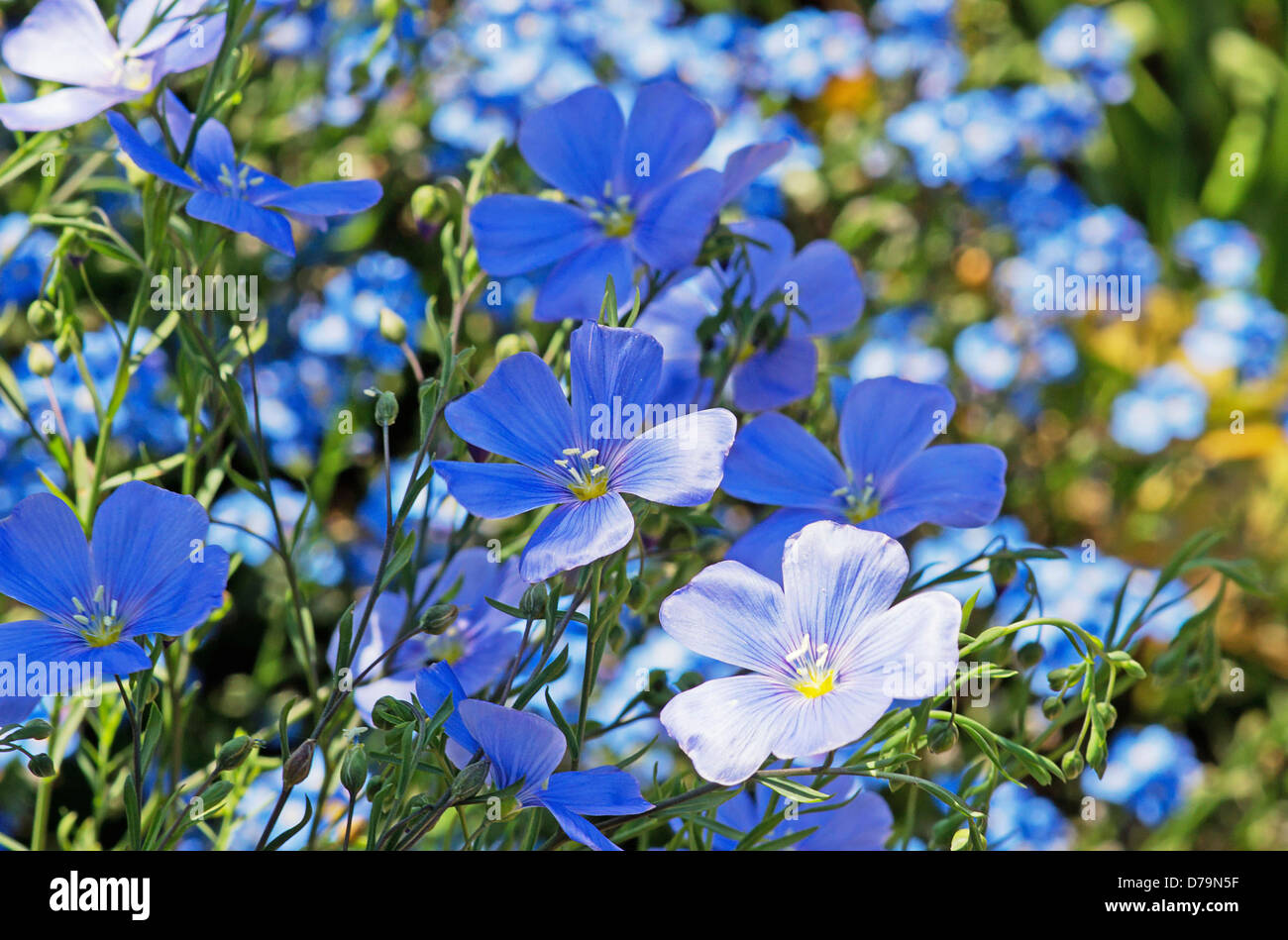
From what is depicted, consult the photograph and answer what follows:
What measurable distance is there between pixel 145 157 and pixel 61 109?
9cm

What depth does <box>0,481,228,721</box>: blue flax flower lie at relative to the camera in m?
0.50

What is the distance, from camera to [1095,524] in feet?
6.50

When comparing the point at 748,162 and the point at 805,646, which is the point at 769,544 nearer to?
the point at 805,646

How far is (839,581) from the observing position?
1.68ft

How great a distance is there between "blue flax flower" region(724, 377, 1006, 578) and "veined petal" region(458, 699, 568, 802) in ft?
0.52

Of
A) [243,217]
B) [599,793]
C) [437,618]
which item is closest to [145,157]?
[243,217]

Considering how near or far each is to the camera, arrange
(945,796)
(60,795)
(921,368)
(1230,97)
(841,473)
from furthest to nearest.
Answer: (1230,97)
(921,368)
(60,795)
(841,473)
(945,796)

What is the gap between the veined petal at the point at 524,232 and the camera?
0.64 metres

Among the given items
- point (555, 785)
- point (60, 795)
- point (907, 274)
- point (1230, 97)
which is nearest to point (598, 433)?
point (555, 785)

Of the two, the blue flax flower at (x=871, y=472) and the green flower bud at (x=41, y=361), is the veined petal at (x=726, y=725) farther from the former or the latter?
the green flower bud at (x=41, y=361)
